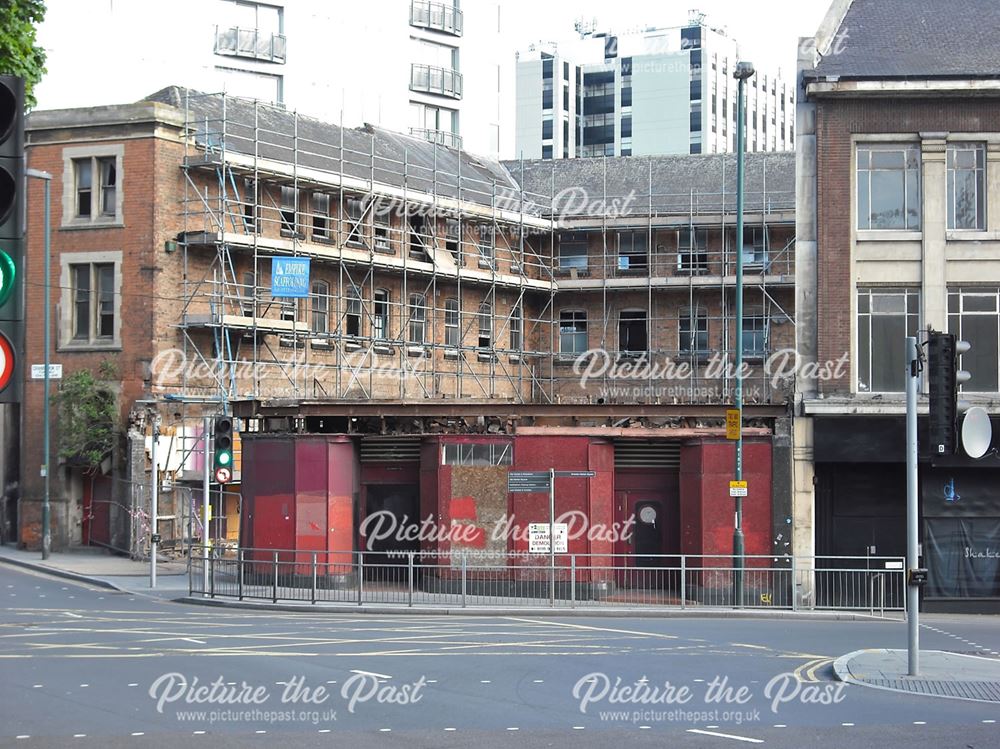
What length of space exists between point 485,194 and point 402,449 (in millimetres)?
21232

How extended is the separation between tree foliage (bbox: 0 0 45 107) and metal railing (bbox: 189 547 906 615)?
1194 centimetres

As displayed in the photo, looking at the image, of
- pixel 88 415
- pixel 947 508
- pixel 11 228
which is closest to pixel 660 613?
pixel 947 508

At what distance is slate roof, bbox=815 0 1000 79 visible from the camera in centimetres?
3061

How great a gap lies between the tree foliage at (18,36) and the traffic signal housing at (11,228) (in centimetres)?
1055

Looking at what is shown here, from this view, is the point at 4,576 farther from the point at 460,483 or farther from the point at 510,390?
the point at 510,390

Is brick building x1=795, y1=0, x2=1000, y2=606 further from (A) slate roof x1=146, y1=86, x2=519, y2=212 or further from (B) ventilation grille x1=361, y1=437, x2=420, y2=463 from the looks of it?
(A) slate roof x1=146, y1=86, x2=519, y2=212

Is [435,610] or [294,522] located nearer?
[435,610]

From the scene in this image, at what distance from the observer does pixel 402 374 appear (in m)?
44.5

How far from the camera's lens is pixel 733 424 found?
1136 inches

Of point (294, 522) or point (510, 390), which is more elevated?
point (510, 390)

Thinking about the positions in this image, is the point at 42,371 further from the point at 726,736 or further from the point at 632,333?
the point at 726,736

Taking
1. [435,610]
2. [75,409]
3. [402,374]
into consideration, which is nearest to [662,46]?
[402,374]

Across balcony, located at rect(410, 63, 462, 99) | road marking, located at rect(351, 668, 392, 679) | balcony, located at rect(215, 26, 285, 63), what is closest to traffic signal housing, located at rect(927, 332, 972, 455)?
road marking, located at rect(351, 668, 392, 679)

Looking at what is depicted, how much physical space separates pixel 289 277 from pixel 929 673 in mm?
24584
